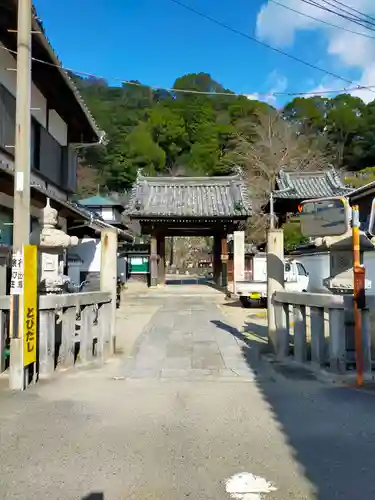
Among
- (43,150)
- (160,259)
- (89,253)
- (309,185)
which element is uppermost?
(309,185)

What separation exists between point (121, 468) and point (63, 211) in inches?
431

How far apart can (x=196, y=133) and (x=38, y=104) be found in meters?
40.3

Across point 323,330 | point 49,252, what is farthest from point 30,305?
point 323,330

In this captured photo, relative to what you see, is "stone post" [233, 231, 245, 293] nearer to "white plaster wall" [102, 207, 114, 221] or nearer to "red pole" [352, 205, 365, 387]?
"red pole" [352, 205, 365, 387]

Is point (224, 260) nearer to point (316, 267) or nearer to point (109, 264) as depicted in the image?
point (316, 267)

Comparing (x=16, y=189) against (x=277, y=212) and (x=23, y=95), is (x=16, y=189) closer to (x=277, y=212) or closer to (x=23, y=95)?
(x=23, y=95)

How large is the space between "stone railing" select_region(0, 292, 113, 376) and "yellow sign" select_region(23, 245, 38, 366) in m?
0.33

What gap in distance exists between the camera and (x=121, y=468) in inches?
133

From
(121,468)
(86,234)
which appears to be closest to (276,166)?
(86,234)

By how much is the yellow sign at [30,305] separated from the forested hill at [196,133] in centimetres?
3818

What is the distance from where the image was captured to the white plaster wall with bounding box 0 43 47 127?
9703mm

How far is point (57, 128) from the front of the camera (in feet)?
45.5

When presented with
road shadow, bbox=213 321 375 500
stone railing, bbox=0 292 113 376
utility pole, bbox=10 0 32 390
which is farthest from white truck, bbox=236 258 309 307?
A: utility pole, bbox=10 0 32 390

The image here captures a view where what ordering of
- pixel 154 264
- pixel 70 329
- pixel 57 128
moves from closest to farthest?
pixel 70 329 < pixel 57 128 < pixel 154 264
